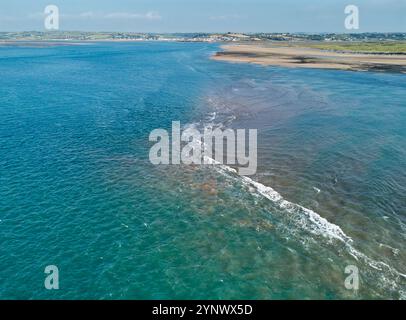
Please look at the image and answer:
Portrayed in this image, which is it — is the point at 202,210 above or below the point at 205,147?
below

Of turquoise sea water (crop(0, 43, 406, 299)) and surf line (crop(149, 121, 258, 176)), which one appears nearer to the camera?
turquoise sea water (crop(0, 43, 406, 299))

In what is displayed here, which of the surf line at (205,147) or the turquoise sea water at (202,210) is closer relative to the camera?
the turquoise sea water at (202,210)

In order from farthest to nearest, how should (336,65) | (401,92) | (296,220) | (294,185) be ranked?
(336,65) < (401,92) < (294,185) < (296,220)

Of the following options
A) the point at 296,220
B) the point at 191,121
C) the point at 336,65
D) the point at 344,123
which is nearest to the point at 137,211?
the point at 296,220

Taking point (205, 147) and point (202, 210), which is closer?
point (202, 210)

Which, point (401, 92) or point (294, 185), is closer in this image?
point (294, 185)

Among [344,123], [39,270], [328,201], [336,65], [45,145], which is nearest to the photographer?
[39,270]

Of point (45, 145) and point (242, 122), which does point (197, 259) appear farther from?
point (242, 122)

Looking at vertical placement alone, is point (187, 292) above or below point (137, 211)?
below
